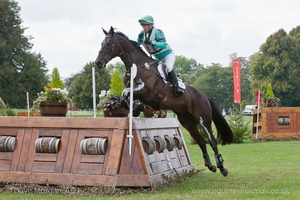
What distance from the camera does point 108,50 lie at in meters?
7.70

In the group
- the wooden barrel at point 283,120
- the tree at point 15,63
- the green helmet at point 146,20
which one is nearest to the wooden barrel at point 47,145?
the green helmet at point 146,20

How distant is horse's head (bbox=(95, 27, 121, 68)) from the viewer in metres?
7.59

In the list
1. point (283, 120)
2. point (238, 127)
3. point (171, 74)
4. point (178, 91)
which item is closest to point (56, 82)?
point (171, 74)

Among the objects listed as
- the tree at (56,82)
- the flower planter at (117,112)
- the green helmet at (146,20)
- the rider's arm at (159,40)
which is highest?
the green helmet at (146,20)

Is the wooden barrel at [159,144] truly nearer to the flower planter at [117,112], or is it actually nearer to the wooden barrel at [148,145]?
the wooden barrel at [148,145]

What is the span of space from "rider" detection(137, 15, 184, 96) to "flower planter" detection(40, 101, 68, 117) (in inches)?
78.2

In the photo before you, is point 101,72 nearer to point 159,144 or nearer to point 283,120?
point 283,120

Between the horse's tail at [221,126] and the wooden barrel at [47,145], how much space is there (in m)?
3.28

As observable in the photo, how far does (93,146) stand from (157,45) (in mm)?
1869

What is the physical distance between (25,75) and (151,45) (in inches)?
1437

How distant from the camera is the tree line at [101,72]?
139 feet

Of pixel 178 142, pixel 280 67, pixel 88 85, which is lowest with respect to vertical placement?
pixel 178 142

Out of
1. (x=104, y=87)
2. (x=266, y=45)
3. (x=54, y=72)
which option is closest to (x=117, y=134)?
(x=54, y=72)

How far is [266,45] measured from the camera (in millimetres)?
60281
